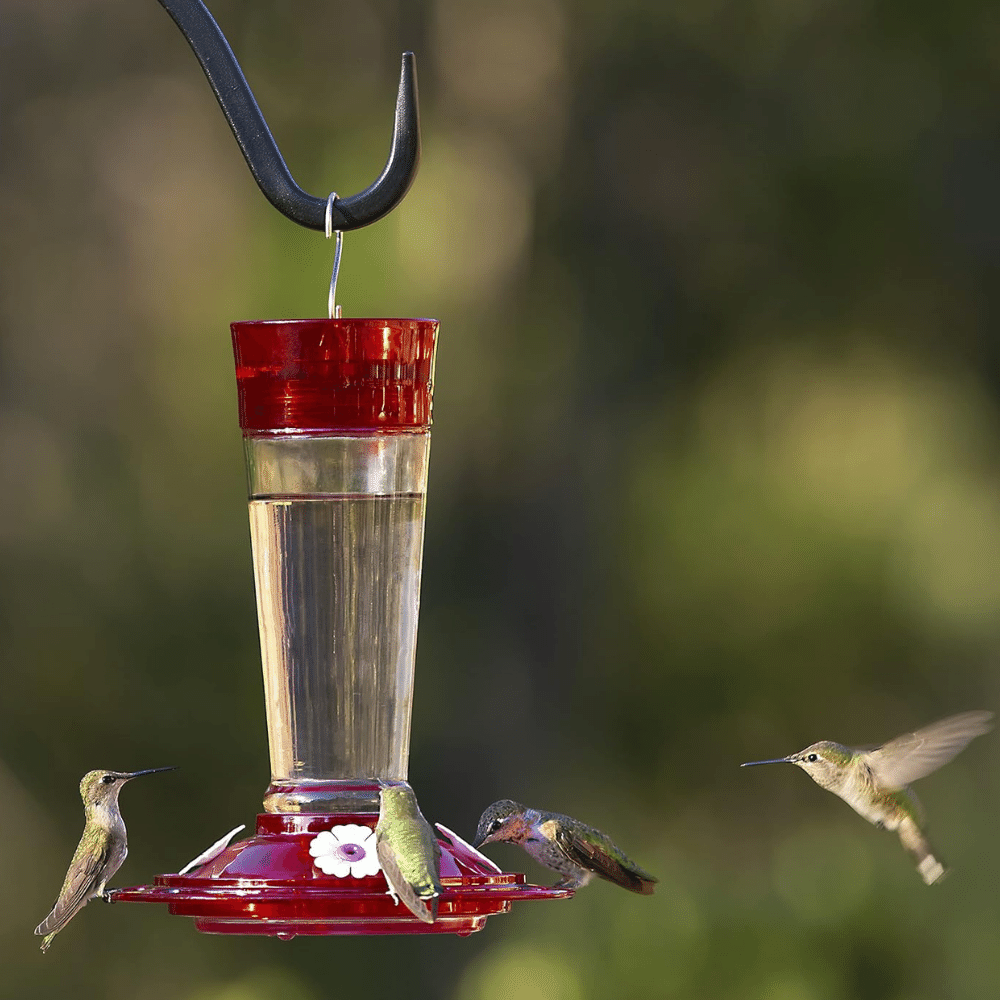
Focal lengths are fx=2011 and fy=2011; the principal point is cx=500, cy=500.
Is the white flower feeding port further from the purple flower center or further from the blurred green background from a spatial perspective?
the blurred green background

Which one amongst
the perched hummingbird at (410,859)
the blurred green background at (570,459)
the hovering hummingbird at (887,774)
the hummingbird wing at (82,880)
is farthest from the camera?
the blurred green background at (570,459)

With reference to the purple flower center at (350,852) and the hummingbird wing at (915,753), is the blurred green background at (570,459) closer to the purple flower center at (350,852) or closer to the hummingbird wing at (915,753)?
the hummingbird wing at (915,753)

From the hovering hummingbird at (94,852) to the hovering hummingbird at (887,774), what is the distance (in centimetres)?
147

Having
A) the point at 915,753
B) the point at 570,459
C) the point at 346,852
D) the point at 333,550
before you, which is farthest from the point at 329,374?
the point at 570,459

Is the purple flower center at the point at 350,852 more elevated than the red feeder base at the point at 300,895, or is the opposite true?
the purple flower center at the point at 350,852

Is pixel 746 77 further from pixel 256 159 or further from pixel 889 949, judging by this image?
pixel 256 159

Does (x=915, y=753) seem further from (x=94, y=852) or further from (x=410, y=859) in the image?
(x=410, y=859)

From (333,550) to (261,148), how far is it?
66cm

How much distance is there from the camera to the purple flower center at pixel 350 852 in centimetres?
286

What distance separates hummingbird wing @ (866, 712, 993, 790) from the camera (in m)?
4.44

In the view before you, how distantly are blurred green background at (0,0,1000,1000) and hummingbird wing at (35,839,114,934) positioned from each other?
4.76m

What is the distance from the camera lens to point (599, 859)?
396cm

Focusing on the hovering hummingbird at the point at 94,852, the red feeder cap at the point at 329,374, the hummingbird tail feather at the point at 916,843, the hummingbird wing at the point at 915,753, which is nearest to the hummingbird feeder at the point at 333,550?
the red feeder cap at the point at 329,374

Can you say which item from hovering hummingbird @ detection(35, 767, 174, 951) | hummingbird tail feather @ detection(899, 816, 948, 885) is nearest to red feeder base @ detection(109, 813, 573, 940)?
hovering hummingbird @ detection(35, 767, 174, 951)
